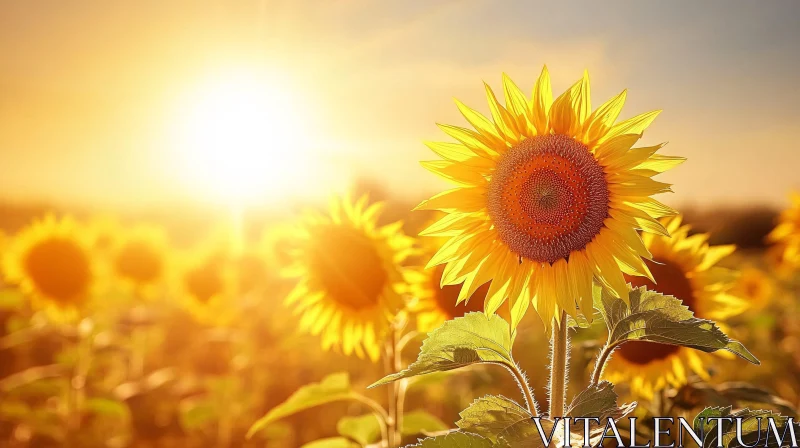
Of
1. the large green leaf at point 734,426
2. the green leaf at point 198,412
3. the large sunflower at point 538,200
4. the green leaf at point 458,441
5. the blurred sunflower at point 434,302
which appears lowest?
the green leaf at point 198,412

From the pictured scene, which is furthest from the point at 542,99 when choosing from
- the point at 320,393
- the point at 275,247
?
the point at 275,247

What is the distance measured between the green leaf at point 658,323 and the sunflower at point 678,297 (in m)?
0.92

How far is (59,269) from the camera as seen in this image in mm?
6219

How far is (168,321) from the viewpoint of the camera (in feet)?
26.7

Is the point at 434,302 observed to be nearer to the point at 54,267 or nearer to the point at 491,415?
the point at 491,415

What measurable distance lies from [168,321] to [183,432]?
2355 mm

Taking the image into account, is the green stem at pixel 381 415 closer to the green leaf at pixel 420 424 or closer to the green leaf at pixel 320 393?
the green leaf at pixel 320 393

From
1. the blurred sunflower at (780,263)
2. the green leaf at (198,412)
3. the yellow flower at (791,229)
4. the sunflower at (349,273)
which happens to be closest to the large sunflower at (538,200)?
the sunflower at (349,273)

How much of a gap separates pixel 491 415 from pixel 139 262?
6447 millimetres

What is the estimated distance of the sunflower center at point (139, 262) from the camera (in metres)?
7.09

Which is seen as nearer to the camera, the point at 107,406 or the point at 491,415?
the point at 491,415

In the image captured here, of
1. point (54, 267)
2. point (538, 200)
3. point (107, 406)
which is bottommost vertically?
point (107, 406)

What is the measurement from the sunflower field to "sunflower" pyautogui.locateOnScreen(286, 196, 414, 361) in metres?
0.01

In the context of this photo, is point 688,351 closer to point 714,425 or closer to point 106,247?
point 714,425
